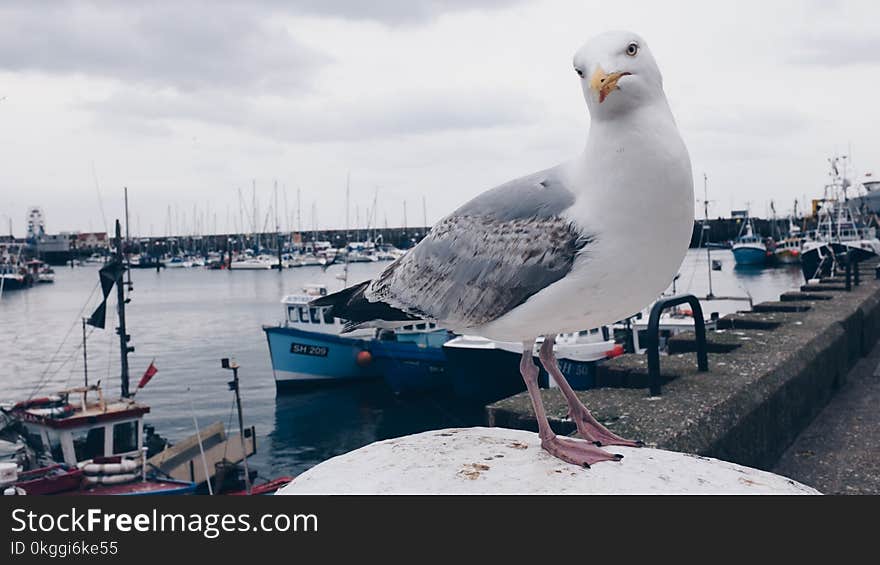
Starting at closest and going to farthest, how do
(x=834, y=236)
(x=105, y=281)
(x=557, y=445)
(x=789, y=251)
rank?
(x=557, y=445)
(x=105, y=281)
(x=834, y=236)
(x=789, y=251)

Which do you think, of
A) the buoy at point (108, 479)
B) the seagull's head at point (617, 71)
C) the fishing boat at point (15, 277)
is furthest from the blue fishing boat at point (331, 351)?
the fishing boat at point (15, 277)

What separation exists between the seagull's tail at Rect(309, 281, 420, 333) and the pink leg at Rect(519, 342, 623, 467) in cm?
60

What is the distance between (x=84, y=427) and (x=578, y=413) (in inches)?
832

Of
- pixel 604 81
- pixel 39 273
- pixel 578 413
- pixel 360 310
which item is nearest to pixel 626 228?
pixel 604 81

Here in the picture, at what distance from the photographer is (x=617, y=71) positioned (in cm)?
291

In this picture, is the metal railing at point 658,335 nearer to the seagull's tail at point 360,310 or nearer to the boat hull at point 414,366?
the seagull's tail at point 360,310

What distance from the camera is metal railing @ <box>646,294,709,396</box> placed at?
4.96m

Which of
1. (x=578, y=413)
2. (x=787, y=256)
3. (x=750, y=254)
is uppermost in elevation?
(x=578, y=413)

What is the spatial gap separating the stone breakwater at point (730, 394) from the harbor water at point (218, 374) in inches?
108

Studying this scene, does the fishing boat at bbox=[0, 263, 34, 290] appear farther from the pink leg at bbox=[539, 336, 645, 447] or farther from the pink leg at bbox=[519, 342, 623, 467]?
the pink leg at bbox=[519, 342, 623, 467]

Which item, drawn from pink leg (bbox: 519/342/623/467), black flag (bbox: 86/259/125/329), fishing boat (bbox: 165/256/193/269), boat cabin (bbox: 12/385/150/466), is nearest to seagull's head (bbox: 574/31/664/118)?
pink leg (bbox: 519/342/623/467)

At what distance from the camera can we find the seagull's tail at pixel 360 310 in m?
3.72

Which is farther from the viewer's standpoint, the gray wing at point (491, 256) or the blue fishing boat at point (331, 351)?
the blue fishing boat at point (331, 351)

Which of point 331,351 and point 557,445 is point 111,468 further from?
point 557,445
